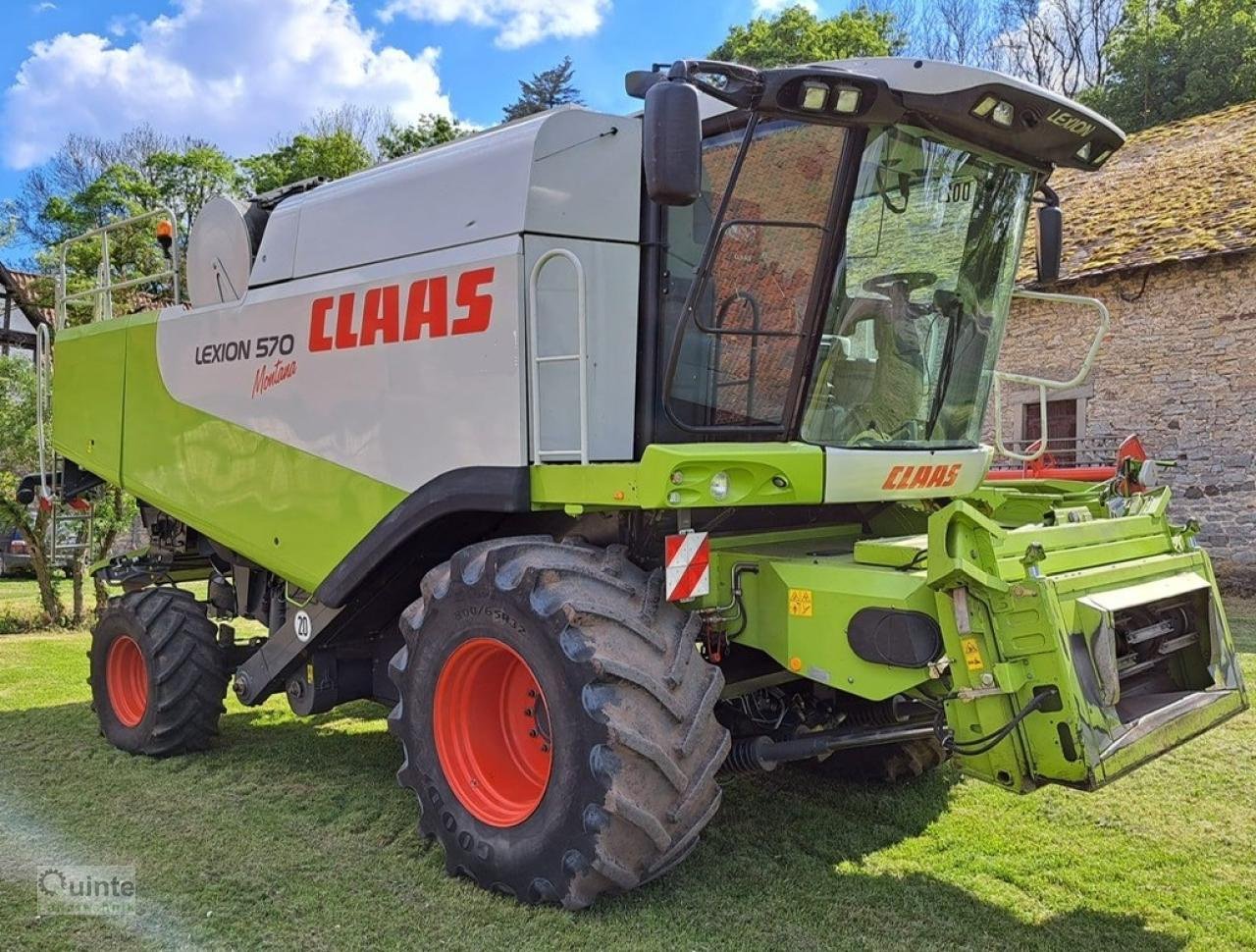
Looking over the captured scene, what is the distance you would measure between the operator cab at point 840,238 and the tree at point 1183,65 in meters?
25.2

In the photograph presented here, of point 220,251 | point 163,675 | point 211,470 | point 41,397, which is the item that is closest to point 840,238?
point 220,251

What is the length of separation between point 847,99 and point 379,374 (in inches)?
83.4

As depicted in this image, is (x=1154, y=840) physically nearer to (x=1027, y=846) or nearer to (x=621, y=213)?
(x=1027, y=846)

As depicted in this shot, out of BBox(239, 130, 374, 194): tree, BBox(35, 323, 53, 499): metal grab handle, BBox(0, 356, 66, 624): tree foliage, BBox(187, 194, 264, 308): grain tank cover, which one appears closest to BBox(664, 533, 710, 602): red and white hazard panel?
BBox(187, 194, 264, 308): grain tank cover

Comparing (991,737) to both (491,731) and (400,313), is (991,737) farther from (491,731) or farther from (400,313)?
(400,313)

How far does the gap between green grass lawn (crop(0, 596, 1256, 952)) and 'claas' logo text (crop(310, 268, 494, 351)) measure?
199 cm

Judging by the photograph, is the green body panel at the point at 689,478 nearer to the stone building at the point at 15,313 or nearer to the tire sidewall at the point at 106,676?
the tire sidewall at the point at 106,676

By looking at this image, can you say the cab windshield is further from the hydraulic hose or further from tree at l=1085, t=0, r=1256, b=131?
tree at l=1085, t=0, r=1256, b=131

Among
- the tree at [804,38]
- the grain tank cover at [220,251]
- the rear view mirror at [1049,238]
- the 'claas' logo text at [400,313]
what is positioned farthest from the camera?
the tree at [804,38]

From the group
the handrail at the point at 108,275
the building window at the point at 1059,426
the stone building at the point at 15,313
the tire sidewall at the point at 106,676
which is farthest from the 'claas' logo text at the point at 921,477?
the stone building at the point at 15,313

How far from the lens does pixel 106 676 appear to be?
5707 millimetres

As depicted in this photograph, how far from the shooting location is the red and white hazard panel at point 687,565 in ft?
11.4

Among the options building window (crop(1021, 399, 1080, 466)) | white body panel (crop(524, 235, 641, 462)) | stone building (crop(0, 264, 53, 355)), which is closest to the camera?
white body panel (crop(524, 235, 641, 462))

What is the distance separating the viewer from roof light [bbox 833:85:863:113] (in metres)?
3.29
